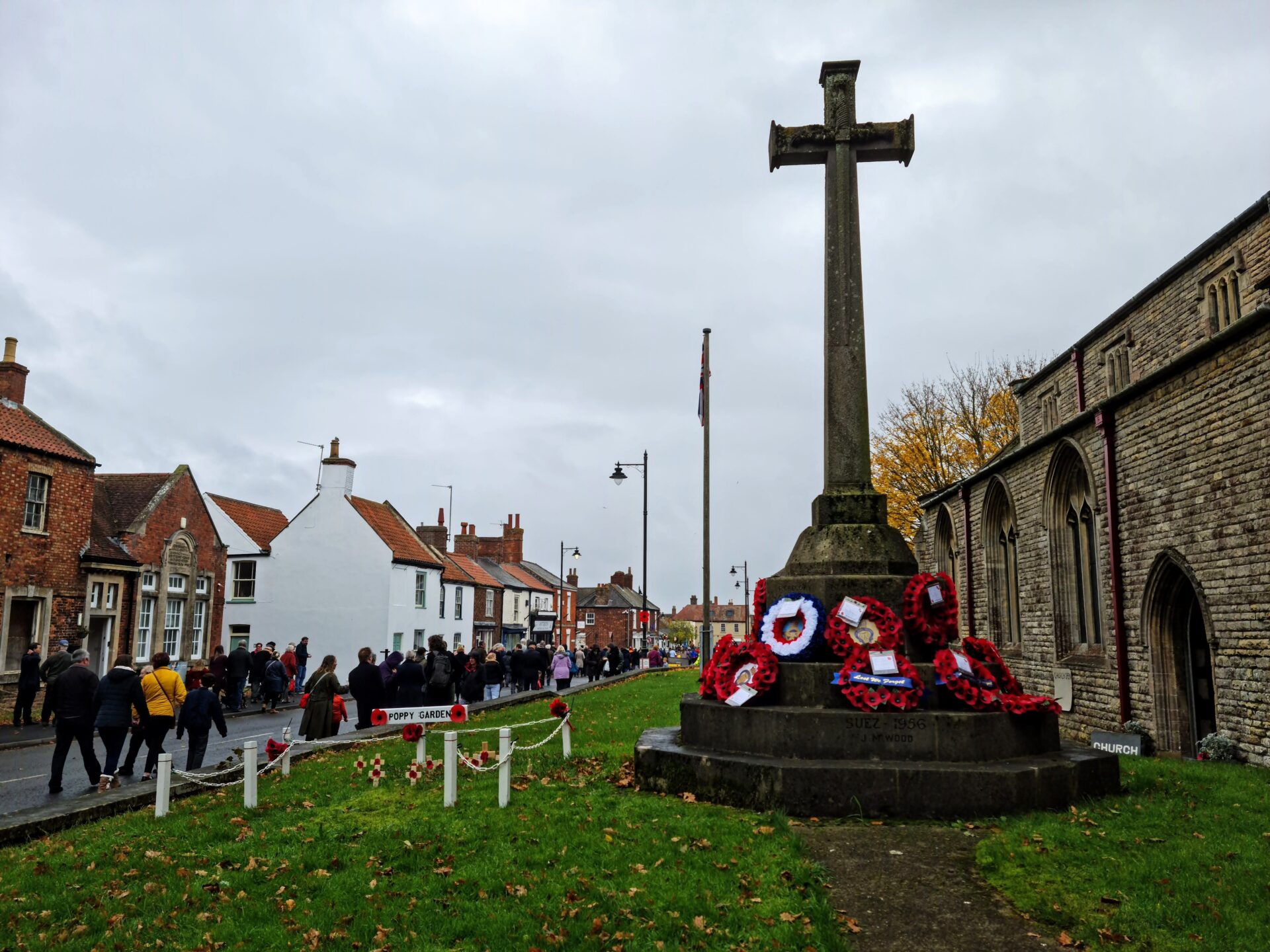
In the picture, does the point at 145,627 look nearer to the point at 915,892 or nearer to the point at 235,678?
the point at 235,678

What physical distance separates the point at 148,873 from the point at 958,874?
5769mm

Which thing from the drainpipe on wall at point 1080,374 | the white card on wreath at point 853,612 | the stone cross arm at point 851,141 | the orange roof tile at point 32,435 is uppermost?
the drainpipe on wall at point 1080,374

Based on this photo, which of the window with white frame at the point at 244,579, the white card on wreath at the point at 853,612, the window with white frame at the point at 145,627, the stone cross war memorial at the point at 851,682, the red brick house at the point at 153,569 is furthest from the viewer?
the window with white frame at the point at 244,579

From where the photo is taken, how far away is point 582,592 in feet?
303

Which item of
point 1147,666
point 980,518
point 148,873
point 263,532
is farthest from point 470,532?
point 148,873

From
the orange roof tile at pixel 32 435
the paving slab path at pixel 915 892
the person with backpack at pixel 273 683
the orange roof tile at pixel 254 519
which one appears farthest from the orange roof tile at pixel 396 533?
the paving slab path at pixel 915 892

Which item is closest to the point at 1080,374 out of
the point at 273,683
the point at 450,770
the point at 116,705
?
the point at 450,770

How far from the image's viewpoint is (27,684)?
19.8 m

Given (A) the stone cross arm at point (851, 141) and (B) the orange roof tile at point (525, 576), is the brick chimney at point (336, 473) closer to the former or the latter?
(B) the orange roof tile at point (525, 576)

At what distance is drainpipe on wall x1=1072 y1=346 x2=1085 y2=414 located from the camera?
83.5 feet

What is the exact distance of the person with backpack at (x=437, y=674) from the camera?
1803 cm

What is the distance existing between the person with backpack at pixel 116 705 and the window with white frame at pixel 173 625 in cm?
1863

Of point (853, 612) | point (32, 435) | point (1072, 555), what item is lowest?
point (853, 612)

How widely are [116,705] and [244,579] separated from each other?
29.8m
